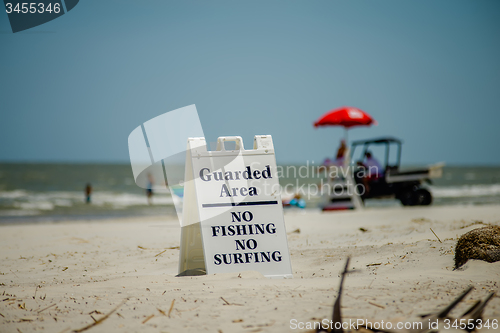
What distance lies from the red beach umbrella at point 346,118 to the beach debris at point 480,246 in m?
8.10

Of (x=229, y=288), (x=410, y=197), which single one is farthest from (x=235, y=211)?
(x=410, y=197)

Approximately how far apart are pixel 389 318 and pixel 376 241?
279 centimetres

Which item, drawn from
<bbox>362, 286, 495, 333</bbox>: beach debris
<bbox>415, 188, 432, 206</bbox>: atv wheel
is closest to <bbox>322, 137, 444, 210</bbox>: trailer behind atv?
<bbox>415, 188, 432, 206</bbox>: atv wheel

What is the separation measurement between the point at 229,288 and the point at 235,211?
78 cm

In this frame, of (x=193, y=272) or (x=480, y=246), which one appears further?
(x=193, y=272)

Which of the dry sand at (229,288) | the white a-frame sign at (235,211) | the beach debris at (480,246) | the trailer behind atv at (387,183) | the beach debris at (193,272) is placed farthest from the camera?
the trailer behind atv at (387,183)

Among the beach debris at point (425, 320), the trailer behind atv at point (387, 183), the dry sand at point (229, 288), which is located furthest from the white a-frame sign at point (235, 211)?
the trailer behind atv at point (387, 183)

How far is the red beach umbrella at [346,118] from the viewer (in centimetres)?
1113

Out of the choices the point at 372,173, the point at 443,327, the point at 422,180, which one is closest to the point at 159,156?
the point at 443,327

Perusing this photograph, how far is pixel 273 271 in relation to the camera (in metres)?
3.42

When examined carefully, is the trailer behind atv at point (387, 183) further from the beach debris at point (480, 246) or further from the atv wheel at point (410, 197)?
the beach debris at point (480, 246)

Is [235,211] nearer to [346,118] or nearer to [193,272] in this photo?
[193,272]

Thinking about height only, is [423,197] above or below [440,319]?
below

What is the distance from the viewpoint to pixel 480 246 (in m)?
3.19
